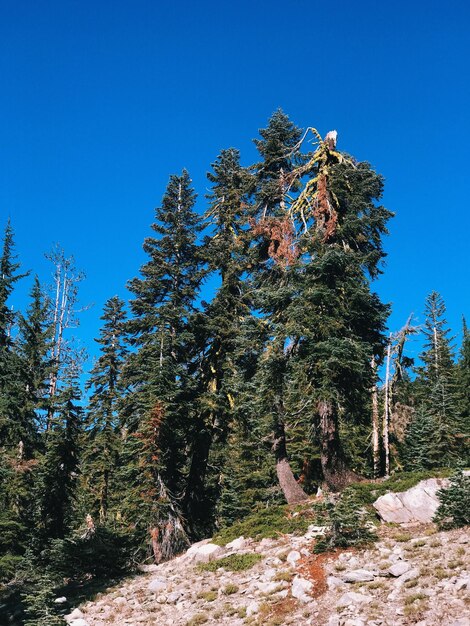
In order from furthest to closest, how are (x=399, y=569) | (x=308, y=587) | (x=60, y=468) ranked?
1. (x=60, y=468)
2. (x=308, y=587)
3. (x=399, y=569)

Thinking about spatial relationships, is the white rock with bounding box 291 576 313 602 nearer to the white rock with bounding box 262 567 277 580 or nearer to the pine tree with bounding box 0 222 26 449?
the white rock with bounding box 262 567 277 580

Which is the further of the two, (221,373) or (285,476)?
(221,373)

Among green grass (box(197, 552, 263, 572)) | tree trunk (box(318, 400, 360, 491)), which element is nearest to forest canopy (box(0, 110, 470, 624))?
tree trunk (box(318, 400, 360, 491))

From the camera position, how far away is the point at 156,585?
12.9 m

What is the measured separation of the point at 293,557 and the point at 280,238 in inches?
419

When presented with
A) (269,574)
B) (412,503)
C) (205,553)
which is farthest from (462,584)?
(205,553)

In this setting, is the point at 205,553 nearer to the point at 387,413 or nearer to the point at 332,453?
the point at 332,453

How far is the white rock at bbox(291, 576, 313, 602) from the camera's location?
943cm

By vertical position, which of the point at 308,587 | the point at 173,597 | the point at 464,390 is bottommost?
the point at 173,597

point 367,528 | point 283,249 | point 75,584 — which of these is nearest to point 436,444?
point 283,249

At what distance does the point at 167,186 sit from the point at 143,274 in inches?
169

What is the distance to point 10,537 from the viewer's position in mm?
15188

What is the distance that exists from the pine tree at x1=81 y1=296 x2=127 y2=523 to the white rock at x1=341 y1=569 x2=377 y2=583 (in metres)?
15.4

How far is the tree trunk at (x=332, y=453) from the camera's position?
14.9 m
